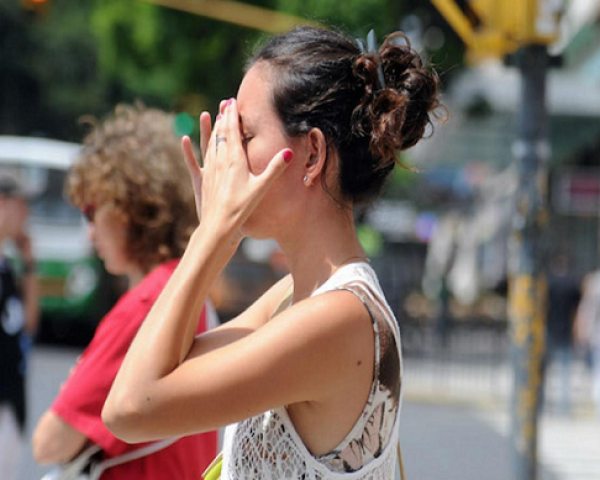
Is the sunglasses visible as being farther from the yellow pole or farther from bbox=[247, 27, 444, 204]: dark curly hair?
the yellow pole

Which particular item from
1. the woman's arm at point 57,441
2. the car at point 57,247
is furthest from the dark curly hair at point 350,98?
the car at point 57,247

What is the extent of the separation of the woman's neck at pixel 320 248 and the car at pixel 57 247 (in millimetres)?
15155

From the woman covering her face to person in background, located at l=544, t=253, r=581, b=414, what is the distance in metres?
10.8

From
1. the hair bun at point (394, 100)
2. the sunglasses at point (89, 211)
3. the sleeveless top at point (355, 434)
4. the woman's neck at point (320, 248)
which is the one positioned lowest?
the sleeveless top at point (355, 434)

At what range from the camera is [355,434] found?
1.71 metres

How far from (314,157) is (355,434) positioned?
0.51 m

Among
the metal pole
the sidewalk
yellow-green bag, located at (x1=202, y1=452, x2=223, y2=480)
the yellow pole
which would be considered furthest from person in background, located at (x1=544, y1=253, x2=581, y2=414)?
yellow-green bag, located at (x1=202, y1=452, x2=223, y2=480)

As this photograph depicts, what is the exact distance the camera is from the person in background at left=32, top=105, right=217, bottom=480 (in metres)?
2.63

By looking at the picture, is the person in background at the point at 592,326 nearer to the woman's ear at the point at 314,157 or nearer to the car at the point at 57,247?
the car at the point at 57,247

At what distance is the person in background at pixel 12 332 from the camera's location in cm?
430

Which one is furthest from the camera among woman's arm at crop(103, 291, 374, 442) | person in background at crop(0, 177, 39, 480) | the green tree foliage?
the green tree foliage

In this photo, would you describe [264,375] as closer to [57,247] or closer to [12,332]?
[12,332]

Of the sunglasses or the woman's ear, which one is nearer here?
the woman's ear

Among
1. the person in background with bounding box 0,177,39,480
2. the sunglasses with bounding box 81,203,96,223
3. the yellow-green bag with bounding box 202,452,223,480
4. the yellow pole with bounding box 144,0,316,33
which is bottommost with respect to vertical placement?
the person in background with bounding box 0,177,39,480
